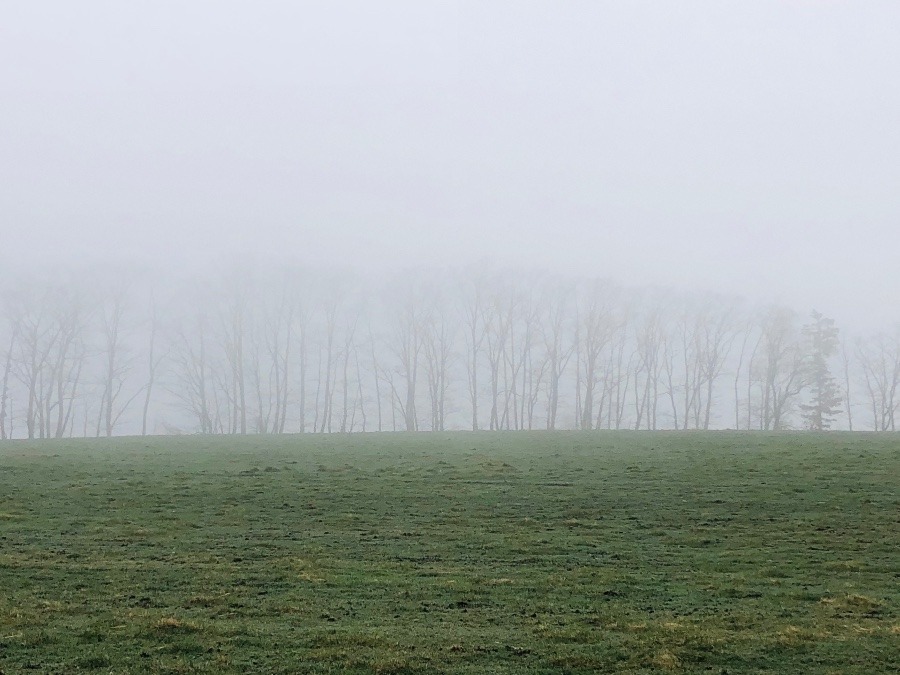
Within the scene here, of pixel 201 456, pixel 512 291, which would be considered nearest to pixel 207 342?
pixel 512 291

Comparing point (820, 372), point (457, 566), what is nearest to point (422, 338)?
point (820, 372)

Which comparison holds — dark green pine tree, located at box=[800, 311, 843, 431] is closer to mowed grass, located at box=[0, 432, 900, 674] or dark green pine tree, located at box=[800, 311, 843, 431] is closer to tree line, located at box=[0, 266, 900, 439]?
tree line, located at box=[0, 266, 900, 439]

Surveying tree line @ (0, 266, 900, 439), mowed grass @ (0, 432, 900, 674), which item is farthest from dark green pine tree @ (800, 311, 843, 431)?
mowed grass @ (0, 432, 900, 674)

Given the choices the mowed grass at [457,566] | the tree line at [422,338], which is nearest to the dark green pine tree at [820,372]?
the tree line at [422,338]

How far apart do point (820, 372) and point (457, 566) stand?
66807 millimetres

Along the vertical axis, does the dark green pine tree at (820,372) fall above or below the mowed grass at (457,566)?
above

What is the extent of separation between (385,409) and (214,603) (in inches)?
4114

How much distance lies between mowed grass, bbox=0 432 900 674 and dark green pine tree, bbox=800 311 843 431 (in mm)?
43705

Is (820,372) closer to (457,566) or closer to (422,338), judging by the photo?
(422,338)

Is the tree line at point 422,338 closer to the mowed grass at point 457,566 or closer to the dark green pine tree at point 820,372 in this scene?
the dark green pine tree at point 820,372

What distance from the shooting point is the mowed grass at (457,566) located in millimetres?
11016

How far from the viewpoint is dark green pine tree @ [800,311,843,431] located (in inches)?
2822

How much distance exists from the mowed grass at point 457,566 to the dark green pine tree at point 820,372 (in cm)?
4371

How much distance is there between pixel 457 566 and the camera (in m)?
16.3
